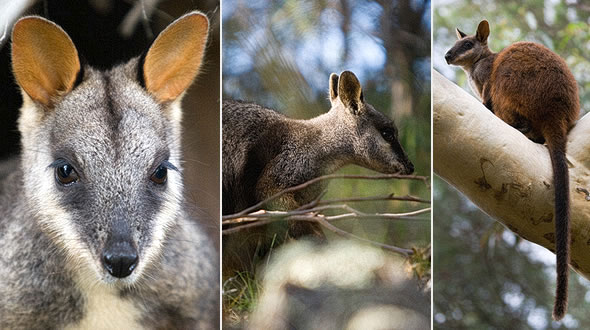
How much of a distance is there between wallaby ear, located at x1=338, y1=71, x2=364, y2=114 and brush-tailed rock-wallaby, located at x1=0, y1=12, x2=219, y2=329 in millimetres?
670

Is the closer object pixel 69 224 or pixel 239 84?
pixel 69 224

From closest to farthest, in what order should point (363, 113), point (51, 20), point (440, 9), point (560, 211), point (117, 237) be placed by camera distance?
point (117, 237), point (51, 20), point (560, 211), point (363, 113), point (440, 9)

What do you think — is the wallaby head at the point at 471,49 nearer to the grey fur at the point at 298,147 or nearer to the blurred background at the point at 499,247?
the blurred background at the point at 499,247

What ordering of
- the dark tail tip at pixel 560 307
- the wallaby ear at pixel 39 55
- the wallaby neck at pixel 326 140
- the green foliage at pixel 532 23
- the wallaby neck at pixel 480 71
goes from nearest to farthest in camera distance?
1. the wallaby ear at pixel 39 55
2. the dark tail tip at pixel 560 307
3. the wallaby neck at pixel 326 140
4. the wallaby neck at pixel 480 71
5. the green foliage at pixel 532 23

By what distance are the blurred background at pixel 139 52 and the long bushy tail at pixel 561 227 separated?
3.99ft

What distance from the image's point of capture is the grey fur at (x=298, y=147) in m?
2.34

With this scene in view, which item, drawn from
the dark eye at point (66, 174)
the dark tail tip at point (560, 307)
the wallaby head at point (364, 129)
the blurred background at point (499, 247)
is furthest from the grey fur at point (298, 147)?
the blurred background at point (499, 247)

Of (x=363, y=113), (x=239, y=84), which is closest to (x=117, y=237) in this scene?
(x=239, y=84)

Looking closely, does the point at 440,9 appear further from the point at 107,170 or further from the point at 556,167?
the point at 107,170

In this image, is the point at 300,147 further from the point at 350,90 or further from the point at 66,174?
the point at 66,174

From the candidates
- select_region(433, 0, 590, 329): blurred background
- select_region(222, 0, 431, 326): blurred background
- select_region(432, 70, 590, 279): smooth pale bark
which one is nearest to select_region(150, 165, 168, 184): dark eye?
select_region(222, 0, 431, 326): blurred background

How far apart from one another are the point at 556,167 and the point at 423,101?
0.56 metres

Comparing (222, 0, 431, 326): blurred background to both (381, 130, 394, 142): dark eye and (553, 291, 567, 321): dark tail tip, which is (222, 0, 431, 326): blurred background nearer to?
(381, 130, 394, 142): dark eye

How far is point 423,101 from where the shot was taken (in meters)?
2.55
